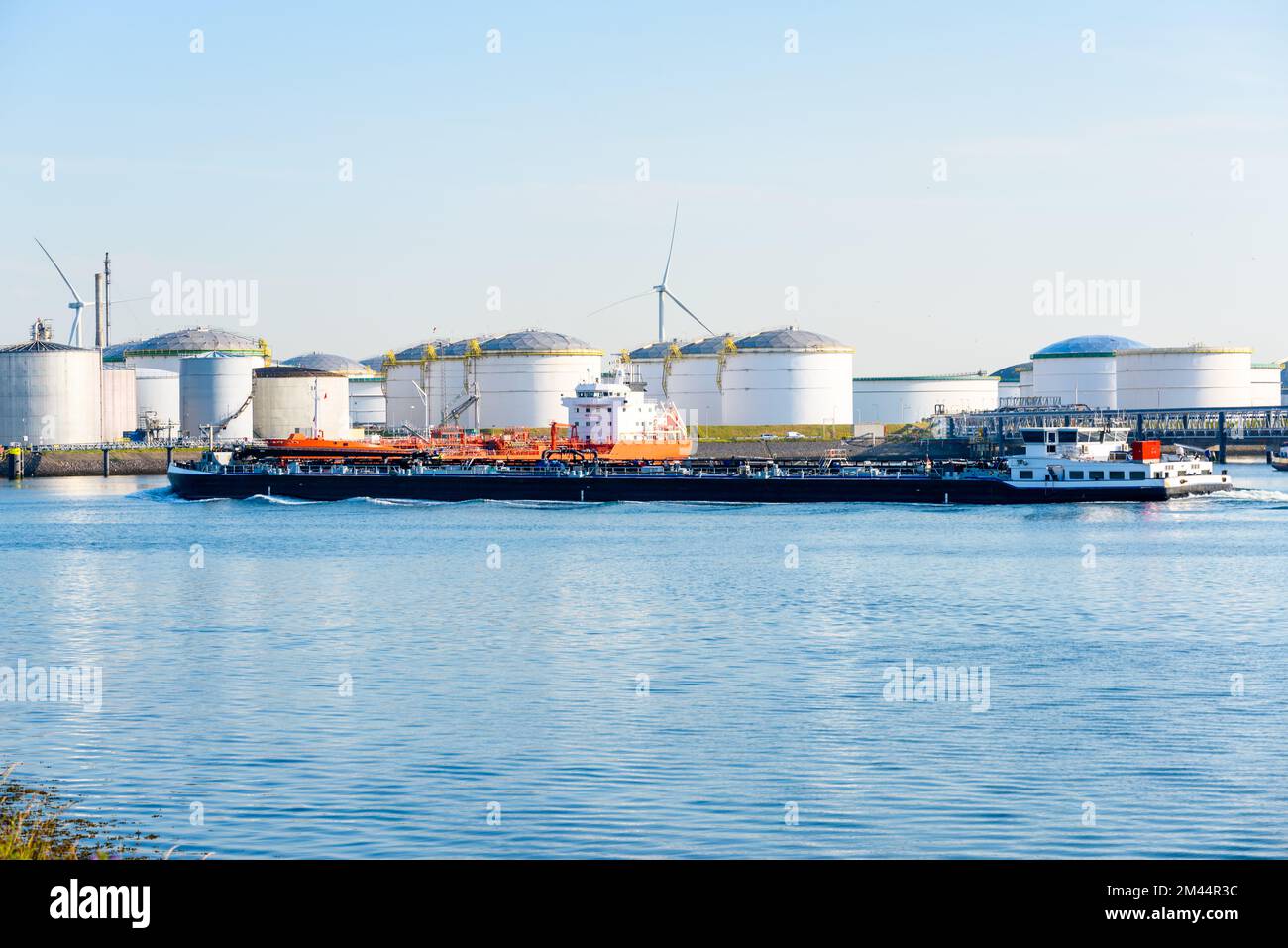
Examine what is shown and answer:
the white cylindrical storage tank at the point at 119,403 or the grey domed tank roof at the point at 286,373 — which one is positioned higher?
the grey domed tank roof at the point at 286,373

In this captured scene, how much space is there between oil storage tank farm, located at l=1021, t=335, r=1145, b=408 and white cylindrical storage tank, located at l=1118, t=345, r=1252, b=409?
1796mm

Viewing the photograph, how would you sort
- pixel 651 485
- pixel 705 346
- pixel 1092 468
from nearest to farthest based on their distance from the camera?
pixel 1092 468 < pixel 651 485 < pixel 705 346

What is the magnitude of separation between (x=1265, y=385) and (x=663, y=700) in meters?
152

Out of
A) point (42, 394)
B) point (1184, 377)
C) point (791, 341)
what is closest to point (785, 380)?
point (791, 341)

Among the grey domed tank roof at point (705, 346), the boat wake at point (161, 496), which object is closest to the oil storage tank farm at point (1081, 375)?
the grey domed tank roof at point (705, 346)

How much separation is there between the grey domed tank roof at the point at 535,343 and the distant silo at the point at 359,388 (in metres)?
24.4

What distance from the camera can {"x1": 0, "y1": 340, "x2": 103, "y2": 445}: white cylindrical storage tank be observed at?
118m

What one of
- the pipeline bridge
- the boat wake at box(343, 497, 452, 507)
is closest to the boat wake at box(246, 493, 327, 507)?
the boat wake at box(343, 497, 452, 507)

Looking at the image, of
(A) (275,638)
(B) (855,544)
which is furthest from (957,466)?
(A) (275,638)

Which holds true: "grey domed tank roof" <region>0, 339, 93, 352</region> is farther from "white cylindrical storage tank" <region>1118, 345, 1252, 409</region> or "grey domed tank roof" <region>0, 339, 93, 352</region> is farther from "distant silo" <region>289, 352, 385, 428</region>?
"white cylindrical storage tank" <region>1118, 345, 1252, 409</region>

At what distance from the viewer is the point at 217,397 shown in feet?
417

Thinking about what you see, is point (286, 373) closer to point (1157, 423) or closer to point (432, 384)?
point (432, 384)

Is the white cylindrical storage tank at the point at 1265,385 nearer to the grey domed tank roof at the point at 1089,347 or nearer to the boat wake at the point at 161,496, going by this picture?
the grey domed tank roof at the point at 1089,347

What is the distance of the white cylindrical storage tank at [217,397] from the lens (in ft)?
416
